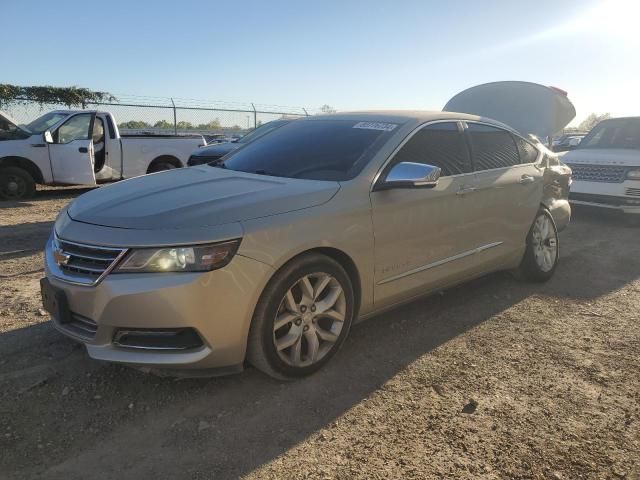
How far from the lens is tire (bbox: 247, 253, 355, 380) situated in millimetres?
2857

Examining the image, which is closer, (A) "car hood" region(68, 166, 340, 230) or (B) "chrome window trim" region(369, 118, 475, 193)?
(A) "car hood" region(68, 166, 340, 230)

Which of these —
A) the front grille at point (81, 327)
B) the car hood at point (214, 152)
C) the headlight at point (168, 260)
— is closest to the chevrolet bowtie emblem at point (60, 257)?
the front grille at point (81, 327)

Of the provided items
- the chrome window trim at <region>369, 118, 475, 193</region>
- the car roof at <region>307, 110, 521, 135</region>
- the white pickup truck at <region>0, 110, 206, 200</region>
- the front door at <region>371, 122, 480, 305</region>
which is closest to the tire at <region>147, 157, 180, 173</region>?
the white pickup truck at <region>0, 110, 206, 200</region>

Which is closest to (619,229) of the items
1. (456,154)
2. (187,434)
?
(456,154)

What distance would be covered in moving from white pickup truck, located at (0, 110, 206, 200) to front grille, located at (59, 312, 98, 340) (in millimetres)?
7950

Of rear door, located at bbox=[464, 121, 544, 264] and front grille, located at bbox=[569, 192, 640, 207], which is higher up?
rear door, located at bbox=[464, 121, 544, 264]

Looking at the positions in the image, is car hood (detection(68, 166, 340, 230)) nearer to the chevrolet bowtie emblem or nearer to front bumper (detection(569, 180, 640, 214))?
the chevrolet bowtie emblem

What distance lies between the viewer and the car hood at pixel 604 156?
26.9ft

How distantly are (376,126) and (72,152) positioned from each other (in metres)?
8.04

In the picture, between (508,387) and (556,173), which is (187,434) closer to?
(508,387)

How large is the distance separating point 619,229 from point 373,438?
7151 mm

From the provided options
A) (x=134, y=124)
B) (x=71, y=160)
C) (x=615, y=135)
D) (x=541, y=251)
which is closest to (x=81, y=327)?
(x=541, y=251)

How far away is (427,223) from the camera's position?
368 centimetres

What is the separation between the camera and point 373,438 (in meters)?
2.59
